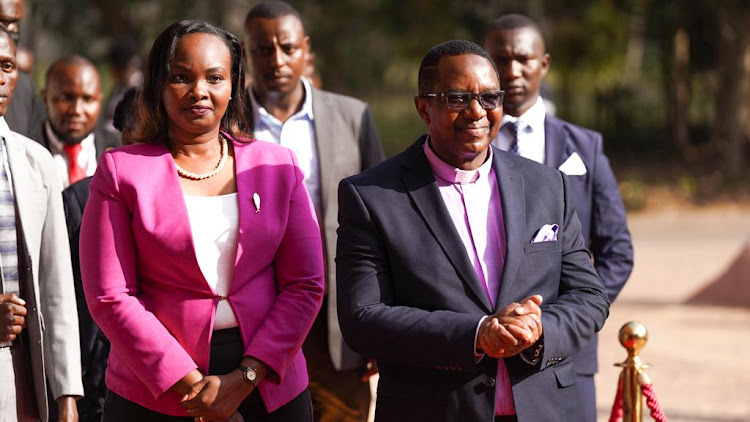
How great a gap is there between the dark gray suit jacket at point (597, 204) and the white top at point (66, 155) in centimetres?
218

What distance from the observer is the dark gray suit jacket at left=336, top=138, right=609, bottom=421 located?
3391mm

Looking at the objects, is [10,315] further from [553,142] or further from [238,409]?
[553,142]

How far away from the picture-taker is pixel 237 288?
360 cm

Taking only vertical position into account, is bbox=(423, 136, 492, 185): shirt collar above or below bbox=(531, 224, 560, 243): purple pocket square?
above

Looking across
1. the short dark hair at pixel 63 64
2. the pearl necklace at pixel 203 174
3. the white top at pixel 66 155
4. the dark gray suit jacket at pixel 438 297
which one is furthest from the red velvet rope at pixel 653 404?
the short dark hair at pixel 63 64

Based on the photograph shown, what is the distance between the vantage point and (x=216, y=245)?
3.60 metres

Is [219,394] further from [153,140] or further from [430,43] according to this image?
[430,43]

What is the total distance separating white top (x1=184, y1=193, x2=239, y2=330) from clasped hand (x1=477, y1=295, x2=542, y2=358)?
2.67 feet

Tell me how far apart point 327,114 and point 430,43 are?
54.2 ft

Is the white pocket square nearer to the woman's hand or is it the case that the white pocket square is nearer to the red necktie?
the woman's hand

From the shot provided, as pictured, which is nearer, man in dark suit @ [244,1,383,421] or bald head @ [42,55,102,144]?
man in dark suit @ [244,1,383,421]

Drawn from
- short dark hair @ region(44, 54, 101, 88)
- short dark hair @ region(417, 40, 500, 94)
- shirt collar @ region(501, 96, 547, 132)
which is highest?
short dark hair @ region(417, 40, 500, 94)

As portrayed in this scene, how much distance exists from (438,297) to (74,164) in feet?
8.88

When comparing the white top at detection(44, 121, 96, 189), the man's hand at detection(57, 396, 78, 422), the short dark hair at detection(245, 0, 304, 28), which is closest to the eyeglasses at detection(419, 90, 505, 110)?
the man's hand at detection(57, 396, 78, 422)
